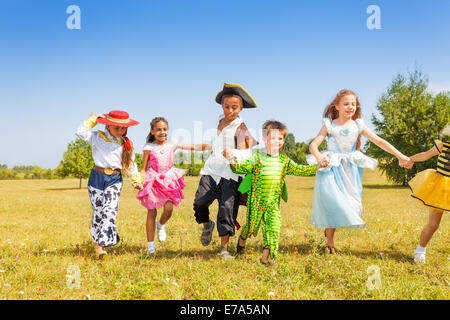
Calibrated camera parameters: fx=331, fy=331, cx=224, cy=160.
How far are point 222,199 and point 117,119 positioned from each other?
7.70 feet

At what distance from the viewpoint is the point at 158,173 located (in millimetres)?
6195

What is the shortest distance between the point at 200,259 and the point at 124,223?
4.41m

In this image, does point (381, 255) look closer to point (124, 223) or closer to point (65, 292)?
point (65, 292)

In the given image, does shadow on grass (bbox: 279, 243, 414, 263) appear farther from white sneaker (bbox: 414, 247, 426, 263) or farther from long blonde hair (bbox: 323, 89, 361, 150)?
long blonde hair (bbox: 323, 89, 361, 150)

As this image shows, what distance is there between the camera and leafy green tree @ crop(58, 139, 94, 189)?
3950 centimetres

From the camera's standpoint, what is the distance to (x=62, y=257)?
574 cm

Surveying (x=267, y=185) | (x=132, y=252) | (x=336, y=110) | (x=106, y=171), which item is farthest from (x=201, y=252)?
(x=336, y=110)

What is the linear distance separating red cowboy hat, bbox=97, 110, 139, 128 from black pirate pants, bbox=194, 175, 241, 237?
1.64 meters

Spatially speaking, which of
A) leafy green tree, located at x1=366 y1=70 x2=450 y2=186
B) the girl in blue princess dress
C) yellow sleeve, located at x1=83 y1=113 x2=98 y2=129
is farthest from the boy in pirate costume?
leafy green tree, located at x1=366 y1=70 x2=450 y2=186

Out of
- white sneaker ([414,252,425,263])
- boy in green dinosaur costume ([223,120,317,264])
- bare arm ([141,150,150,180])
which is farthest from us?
bare arm ([141,150,150,180])

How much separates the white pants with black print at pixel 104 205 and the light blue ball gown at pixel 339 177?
135 inches

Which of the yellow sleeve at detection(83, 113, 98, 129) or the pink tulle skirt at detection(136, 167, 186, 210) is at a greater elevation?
the yellow sleeve at detection(83, 113, 98, 129)

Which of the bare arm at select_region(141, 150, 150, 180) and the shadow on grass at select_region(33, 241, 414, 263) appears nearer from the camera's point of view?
the shadow on grass at select_region(33, 241, 414, 263)
